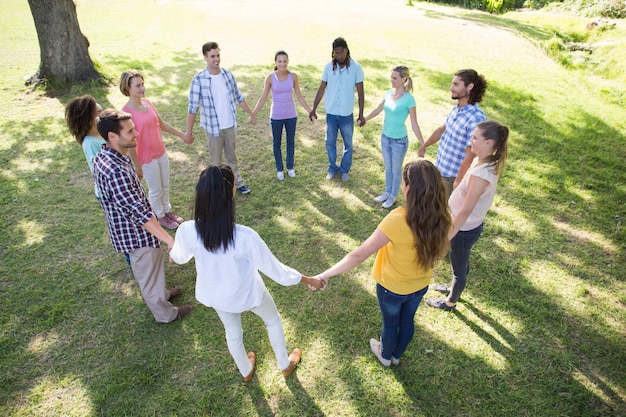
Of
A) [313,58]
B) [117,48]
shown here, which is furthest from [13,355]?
[117,48]

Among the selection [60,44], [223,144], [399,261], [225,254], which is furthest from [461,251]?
[60,44]

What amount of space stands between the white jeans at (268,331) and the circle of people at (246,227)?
0.01 metres

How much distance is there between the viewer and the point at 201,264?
7.95 ft

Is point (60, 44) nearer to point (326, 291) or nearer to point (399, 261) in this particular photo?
point (326, 291)

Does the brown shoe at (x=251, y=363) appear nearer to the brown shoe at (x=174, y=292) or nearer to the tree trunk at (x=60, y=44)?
the brown shoe at (x=174, y=292)

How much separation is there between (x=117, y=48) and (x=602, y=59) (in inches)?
683

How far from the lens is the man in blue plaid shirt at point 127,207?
2936 millimetres

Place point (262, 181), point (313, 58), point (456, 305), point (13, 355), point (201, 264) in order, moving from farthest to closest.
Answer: point (313, 58) → point (262, 181) → point (456, 305) → point (13, 355) → point (201, 264)

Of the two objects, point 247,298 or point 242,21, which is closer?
point 247,298

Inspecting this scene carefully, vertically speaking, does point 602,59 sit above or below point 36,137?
above

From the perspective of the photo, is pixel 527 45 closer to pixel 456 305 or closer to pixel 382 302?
pixel 456 305

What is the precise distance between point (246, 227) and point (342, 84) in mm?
3766

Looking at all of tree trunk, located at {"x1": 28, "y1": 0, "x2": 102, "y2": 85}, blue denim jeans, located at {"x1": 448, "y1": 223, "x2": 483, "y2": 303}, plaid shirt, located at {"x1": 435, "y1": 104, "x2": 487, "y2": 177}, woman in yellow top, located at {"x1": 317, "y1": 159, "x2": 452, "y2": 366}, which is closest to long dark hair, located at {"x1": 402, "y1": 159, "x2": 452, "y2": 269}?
woman in yellow top, located at {"x1": 317, "y1": 159, "x2": 452, "y2": 366}

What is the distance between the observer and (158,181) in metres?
4.75
